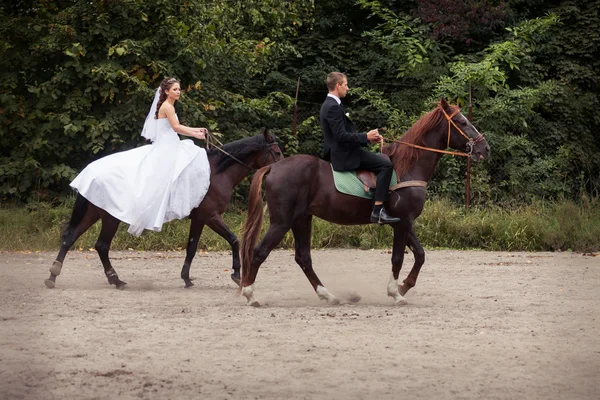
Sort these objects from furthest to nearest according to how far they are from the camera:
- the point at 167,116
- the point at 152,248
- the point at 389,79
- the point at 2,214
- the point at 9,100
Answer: the point at 389,79, the point at 9,100, the point at 2,214, the point at 152,248, the point at 167,116

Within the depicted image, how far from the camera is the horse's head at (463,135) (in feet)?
34.0

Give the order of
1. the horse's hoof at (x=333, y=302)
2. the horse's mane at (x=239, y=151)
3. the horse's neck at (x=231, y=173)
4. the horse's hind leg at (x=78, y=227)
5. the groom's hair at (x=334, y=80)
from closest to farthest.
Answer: the groom's hair at (x=334, y=80) → the horse's hoof at (x=333, y=302) → the horse's hind leg at (x=78, y=227) → the horse's neck at (x=231, y=173) → the horse's mane at (x=239, y=151)

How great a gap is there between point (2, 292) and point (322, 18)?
14215 mm

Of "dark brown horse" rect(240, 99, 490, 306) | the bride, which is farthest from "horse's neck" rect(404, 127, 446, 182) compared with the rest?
the bride

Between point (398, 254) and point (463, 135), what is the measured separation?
148 centimetres

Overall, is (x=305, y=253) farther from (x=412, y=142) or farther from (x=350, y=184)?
(x=412, y=142)

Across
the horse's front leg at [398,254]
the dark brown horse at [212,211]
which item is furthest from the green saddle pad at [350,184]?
the dark brown horse at [212,211]

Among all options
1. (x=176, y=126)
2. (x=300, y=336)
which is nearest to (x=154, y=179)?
(x=176, y=126)

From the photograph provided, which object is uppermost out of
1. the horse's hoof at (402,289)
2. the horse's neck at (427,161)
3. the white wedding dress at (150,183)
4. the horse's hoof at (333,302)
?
the horse's neck at (427,161)

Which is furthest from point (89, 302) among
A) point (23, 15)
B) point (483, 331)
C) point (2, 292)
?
point (23, 15)

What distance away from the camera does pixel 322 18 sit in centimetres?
2342

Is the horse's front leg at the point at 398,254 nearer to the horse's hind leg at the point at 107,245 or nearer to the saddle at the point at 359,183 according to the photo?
the saddle at the point at 359,183

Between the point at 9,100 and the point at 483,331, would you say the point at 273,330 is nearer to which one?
the point at 483,331

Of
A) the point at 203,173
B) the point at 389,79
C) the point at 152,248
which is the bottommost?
the point at 152,248
